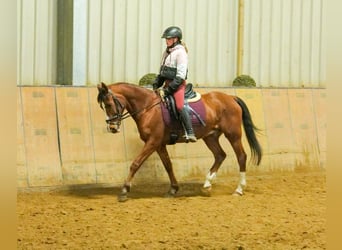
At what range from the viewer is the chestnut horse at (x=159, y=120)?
317 inches

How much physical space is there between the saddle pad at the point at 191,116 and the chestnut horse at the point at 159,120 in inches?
2.0

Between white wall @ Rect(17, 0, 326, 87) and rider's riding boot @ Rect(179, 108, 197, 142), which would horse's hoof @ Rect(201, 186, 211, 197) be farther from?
white wall @ Rect(17, 0, 326, 87)

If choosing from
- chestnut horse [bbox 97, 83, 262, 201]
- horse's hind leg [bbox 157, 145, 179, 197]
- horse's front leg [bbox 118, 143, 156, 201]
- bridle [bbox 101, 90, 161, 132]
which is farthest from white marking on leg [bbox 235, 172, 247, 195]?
bridle [bbox 101, 90, 161, 132]

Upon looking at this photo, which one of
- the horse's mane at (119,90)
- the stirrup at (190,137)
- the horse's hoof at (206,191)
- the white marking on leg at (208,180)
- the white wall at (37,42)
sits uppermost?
the white wall at (37,42)

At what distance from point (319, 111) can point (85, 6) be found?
448 cm

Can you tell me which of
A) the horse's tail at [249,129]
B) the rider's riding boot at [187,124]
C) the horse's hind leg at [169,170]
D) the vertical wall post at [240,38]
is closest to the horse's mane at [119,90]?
the rider's riding boot at [187,124]

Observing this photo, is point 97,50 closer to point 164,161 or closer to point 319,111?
point 164,161

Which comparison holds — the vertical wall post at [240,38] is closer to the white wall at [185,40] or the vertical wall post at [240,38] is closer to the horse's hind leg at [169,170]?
the white wall at [185,40]

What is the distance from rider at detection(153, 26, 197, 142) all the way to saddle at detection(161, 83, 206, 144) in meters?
0.09

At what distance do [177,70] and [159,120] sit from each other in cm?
69

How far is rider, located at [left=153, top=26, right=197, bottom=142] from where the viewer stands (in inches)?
325
